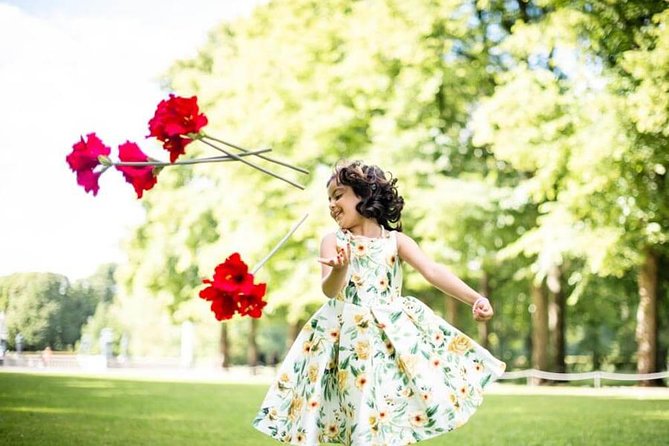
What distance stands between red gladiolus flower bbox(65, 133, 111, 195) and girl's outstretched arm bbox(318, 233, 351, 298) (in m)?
1.12

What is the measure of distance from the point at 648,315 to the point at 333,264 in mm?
16007

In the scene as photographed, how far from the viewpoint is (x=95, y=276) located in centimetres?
931

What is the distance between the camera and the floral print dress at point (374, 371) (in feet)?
13.5

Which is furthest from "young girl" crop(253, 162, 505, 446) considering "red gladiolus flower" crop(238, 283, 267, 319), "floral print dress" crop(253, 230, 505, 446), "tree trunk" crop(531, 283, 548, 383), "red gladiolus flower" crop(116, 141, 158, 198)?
"tree trunk" crop(531, 283, 548, 383)

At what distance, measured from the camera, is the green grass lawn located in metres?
7.07

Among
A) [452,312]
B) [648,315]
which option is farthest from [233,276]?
[452,312]

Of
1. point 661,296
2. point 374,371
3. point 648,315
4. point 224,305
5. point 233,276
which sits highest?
point 661,296

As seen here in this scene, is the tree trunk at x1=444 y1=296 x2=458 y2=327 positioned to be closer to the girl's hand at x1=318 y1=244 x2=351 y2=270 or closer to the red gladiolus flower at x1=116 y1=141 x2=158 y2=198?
the girl's hand at x1=318 y1=244 x2=351 y2=270

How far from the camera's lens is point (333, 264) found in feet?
12.5

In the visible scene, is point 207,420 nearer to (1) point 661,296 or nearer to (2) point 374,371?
(2) point 374,371

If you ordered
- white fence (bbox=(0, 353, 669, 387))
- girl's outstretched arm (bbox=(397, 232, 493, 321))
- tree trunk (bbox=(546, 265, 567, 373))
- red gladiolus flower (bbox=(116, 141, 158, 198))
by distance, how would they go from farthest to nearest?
tree trunk (bbox=(546, 265, 567, 373)) < white fence (bbox=(0, 353, 669, 387)) < girl's outstretched arm (bbox=(397, 232, 493, 321)) < red gladiolus flower (bbox=(116, 141, 158, 198))

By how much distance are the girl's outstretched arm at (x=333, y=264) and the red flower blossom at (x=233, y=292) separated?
1.18 feet

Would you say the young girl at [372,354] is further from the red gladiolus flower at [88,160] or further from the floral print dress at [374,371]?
the red gladiolus flower at [88,160]

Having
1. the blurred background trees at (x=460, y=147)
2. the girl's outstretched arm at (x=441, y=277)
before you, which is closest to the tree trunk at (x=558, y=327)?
the blurred background trees at (x=460, y=147)
